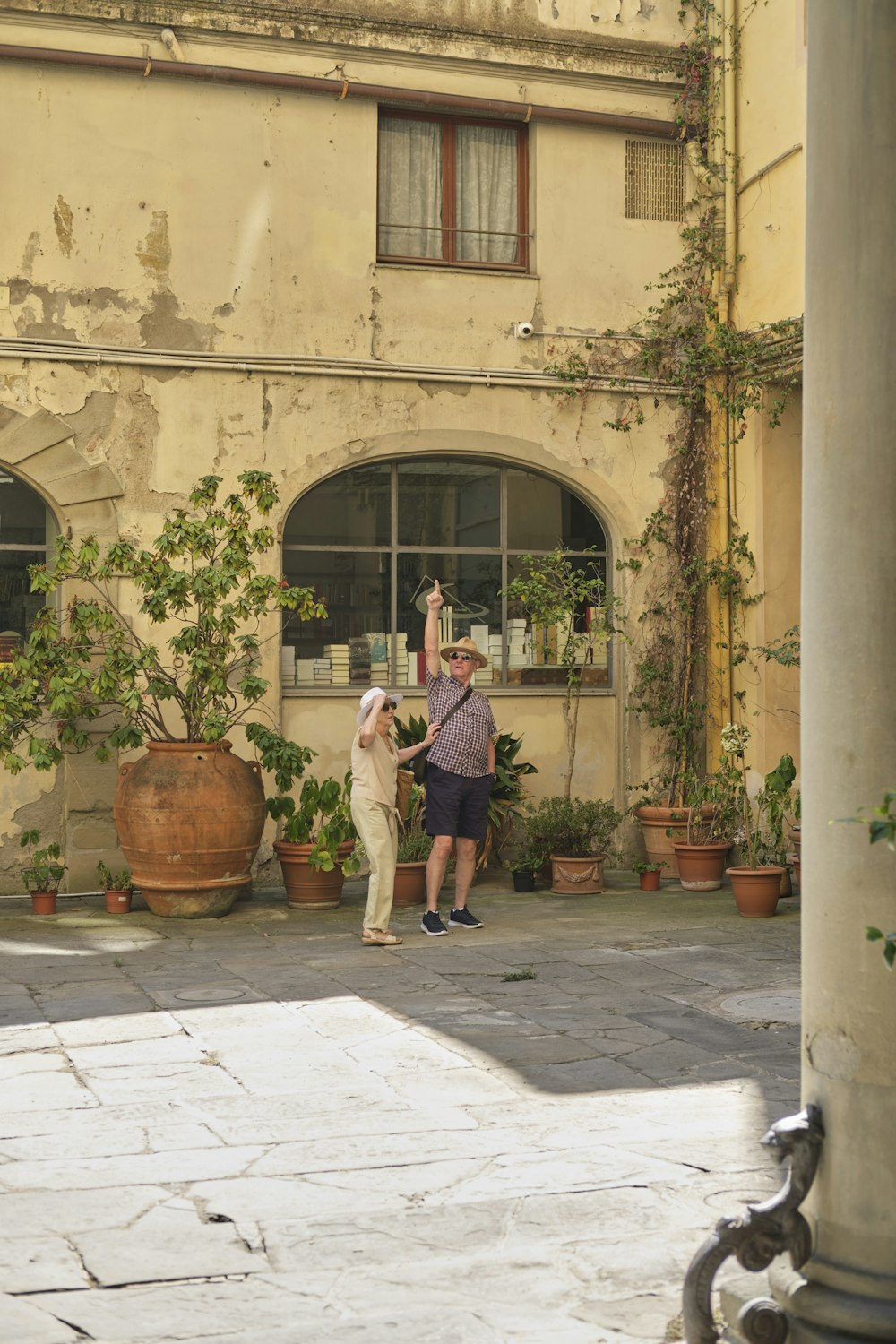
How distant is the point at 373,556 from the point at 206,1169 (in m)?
7.41

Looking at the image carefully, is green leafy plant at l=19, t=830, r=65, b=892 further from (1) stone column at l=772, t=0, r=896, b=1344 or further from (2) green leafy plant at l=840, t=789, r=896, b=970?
(2) green leafy plant at l=840, t=789, r=896, b=970

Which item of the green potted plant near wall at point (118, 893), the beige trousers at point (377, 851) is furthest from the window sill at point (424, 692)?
the beige trousers at point (377, 851)

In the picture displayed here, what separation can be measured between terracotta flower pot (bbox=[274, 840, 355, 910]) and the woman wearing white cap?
5.10ft

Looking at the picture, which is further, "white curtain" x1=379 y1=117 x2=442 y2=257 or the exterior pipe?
"white curtain" x1=379 y1=117 x2=442 y2=257

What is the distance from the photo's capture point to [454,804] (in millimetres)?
9203

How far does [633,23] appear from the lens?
12102mm

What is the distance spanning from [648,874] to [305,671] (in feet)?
9.68

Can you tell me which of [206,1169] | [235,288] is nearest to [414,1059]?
[206,1169]

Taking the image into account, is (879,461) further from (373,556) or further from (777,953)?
(373,556)

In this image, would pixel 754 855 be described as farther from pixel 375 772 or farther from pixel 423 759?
pixel 375 772

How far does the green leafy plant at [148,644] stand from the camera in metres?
9.69

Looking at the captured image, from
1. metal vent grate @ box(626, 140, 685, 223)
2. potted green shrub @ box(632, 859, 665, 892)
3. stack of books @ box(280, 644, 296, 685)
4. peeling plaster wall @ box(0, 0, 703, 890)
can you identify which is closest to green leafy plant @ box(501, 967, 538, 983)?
potted green shrub @ box(632, 859, 665, 892)

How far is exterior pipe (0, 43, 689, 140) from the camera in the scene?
1078 cm

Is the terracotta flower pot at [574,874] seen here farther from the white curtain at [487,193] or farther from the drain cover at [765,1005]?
the white curtain at [487,193]
